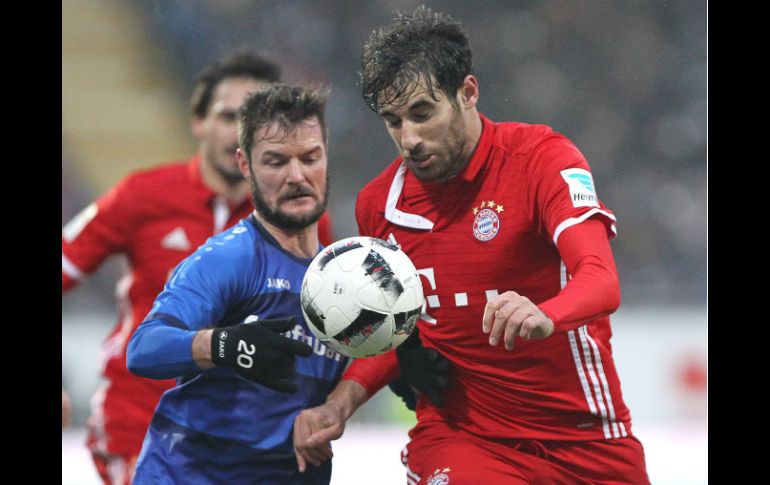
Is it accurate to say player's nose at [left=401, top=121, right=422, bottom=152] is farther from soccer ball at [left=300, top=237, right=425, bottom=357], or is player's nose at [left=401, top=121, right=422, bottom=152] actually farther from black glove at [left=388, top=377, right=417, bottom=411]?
black glove at [left=388, top=377, right=417, bottom=411]

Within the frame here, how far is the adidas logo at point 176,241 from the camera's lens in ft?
Result: 17.1

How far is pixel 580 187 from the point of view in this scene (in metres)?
3.33

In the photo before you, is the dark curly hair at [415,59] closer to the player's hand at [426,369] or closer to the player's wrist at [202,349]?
the player's hand at [426,369]

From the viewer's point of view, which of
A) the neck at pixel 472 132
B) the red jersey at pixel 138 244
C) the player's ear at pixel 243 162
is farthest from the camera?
the red jersey at pixel 138 244

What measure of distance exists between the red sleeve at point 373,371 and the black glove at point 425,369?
0.37 ft

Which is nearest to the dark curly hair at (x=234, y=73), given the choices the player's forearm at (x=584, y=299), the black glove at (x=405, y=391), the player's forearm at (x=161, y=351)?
the black glove at (x=405, y=391)

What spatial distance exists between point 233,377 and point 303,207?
66 centimetres

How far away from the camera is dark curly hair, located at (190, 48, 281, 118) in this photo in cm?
550

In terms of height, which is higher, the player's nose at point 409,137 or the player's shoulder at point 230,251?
the player's nose at point 409,137

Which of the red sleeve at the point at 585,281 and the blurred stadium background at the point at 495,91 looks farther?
the blurred stadium background at the point at 495,91

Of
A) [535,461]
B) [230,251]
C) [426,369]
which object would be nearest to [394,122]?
[230,251]

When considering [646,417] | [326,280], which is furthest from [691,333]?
[326,280]

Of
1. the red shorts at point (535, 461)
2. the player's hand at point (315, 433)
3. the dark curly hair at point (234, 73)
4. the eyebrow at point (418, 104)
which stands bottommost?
the red shorts at point (535, 461)

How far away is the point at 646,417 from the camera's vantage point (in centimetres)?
960
